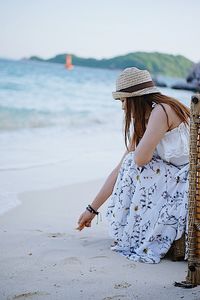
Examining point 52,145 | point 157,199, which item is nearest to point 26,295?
point 157,199

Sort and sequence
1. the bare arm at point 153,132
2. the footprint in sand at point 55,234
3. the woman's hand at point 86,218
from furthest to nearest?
the footprint in sand at point 55,234
the woman's hand at point 86,218
the bare arm at point 153,132

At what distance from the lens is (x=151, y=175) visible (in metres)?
3.10

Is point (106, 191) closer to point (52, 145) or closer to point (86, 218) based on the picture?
point (86, 218)

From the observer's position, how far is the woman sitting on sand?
3.02 m

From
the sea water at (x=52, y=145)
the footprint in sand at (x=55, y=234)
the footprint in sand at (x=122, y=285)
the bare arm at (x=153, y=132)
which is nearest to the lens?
the footprint in sand at (x=122, y=285)

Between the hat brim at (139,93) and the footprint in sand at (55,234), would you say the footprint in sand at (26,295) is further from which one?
the hat brim at (139,93)

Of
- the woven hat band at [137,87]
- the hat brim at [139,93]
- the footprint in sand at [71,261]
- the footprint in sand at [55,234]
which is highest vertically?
the woven hat band at [137,87]

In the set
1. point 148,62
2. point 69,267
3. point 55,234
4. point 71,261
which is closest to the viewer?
point 69,267

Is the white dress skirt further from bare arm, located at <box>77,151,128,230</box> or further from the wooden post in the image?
the wooden post

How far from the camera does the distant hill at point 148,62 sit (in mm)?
55688

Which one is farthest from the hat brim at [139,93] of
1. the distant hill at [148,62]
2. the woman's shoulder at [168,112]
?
the distant hill at [148,62]

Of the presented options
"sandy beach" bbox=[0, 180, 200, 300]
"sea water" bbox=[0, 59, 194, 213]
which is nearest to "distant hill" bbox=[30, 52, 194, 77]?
"sea water" bbox=[0, 59, 194, 213]

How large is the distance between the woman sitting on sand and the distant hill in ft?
168

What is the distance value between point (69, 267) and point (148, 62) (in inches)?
2164
